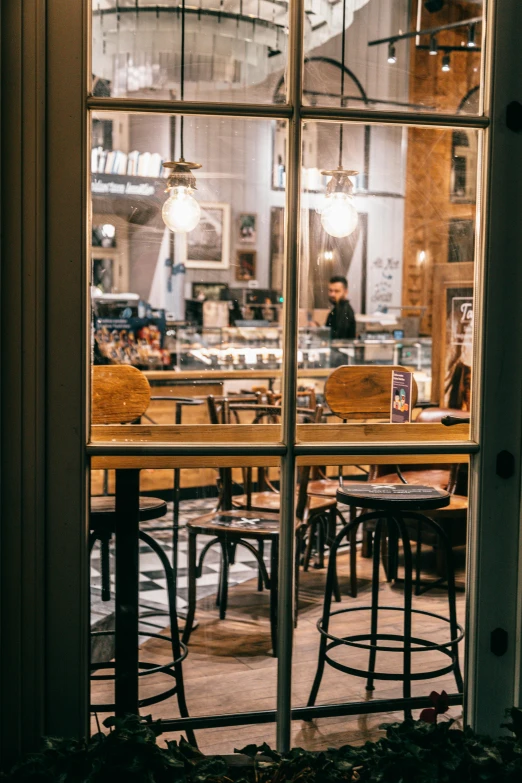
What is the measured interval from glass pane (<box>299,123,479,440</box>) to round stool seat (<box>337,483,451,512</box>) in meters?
0.21

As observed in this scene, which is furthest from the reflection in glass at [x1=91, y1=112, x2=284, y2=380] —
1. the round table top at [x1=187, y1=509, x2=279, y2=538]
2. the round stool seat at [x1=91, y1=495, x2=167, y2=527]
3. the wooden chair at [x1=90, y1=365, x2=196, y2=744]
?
the round table top at [x1=187, y1=509, x2=279, y2=538]

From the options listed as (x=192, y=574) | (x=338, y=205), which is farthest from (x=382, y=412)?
(x=338, y=205)

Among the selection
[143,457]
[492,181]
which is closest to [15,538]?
[143,457]

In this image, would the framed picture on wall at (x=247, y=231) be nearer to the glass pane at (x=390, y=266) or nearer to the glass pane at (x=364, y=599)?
the glass pane at (x=390, y=266)

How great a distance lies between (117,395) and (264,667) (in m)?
0.68

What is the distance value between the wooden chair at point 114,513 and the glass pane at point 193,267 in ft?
0.16

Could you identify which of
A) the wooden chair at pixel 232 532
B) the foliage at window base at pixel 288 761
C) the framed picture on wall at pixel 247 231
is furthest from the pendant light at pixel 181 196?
the foliage at window base at pixel 288 761

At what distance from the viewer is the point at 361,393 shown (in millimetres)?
2191

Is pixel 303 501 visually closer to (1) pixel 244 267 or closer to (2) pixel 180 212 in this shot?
(2) pixel 180 212

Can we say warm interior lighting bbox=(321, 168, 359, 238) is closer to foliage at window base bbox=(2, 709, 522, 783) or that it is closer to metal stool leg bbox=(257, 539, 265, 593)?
metal stool leg bbox=(257, 539, 265, 593)

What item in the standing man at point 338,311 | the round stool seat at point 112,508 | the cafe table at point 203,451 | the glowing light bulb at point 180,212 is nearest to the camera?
the cafe table at point 203,451

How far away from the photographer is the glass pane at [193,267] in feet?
7.38

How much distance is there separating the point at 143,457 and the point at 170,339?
5.67 m

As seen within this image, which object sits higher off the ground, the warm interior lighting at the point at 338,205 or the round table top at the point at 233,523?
the warm interior lighting at the point at 338,205
